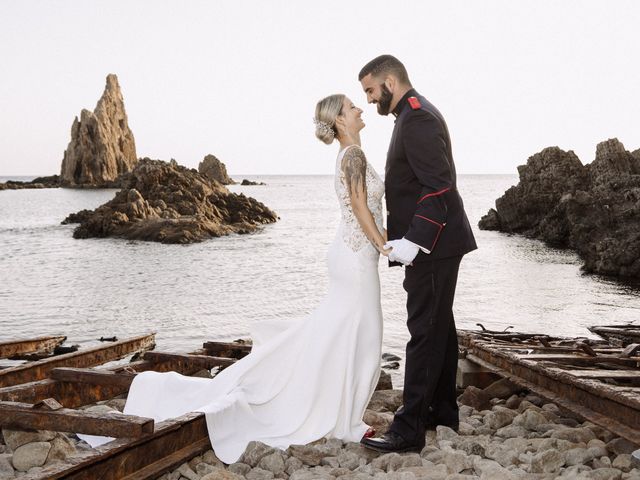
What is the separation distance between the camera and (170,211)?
41.2 metres

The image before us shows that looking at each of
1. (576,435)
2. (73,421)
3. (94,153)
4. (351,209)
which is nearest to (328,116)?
(351,209)

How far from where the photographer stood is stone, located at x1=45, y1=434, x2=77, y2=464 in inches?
170

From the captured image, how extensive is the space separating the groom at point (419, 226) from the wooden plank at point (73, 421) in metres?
1.55

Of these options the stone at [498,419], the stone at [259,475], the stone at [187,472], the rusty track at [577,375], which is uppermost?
the rusty track at [577,375]

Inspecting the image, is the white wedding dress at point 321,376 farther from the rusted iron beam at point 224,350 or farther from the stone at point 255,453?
the rusted iron beam at point 224,350

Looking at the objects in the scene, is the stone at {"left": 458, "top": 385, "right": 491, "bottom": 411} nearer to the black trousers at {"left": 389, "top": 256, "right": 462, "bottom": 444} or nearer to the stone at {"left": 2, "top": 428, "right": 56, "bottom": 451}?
the black trousers at {"left": 389, "top": 256, "right": 462, "bottom": 444}

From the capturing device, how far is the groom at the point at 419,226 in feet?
13.6

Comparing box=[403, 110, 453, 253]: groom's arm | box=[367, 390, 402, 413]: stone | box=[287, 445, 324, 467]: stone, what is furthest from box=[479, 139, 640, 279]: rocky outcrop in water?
box=[287, 445, 324, 467]: stone

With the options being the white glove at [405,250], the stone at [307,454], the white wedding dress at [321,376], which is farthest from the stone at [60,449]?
the white glove at [405,250]

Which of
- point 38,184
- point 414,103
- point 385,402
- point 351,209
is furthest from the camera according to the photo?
point 38,184

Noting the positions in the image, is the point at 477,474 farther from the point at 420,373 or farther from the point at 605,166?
the point at 605,166

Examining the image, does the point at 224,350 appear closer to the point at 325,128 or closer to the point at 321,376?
the point at 321,376

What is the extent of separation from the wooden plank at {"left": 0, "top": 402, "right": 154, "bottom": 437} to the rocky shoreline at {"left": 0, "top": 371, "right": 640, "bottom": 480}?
155 mm

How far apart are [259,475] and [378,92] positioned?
8.57ft
